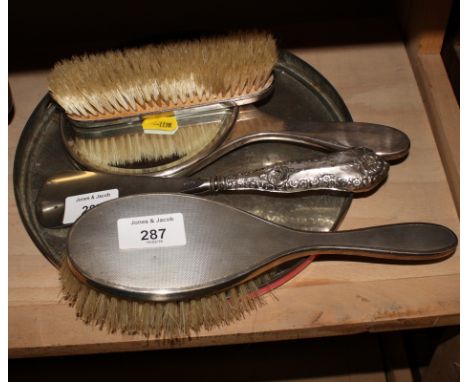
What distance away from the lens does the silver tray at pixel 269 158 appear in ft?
1.55

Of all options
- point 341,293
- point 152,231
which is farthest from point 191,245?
point 341,293

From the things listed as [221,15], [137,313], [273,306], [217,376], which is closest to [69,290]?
[137,313]

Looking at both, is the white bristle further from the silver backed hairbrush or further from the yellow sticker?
the silver backed hairbrush

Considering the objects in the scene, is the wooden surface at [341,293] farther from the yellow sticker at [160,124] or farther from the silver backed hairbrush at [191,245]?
the yellow sticker at [160,124]

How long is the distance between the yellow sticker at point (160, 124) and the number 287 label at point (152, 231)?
0.42 ft

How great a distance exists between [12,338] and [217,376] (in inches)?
11.6

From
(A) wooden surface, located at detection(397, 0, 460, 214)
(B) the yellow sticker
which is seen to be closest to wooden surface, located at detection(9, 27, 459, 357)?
(A) wooden surface, located at detection(397, 0, 460, 214)

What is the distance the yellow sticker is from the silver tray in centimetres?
6

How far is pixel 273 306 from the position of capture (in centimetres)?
44

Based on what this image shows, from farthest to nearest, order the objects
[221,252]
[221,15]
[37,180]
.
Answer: [221,15] < [37,180] < [221,252]

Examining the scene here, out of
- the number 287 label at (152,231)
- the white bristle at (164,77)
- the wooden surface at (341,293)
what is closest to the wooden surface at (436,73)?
the wooden surface at (341,293)

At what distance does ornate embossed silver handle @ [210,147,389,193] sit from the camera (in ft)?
1.49

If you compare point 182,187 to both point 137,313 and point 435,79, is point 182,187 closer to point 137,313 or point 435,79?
point 137,313

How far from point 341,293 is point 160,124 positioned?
247 mm
